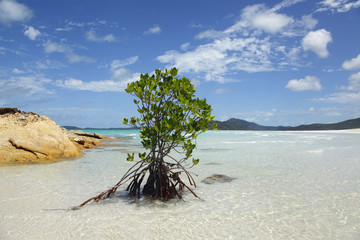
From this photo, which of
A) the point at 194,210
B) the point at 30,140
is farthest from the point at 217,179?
the point at 30,140

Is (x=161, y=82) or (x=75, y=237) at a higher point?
(x=161, y=82)

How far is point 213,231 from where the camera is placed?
3.93 m

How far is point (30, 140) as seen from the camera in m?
10.9

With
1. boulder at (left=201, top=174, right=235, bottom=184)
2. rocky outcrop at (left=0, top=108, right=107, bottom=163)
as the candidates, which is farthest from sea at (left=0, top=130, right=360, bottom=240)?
rocky outcrop at (left=0, top=108, right=107, bottom=163)

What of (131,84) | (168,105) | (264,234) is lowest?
(264,234)

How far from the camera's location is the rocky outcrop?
33.7 feet

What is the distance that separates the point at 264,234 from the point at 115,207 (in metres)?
2.99

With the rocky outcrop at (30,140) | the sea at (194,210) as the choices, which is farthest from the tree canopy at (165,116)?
the rocky outcrop at (30,140)

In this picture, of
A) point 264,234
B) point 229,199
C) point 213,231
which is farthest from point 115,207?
point 264,234

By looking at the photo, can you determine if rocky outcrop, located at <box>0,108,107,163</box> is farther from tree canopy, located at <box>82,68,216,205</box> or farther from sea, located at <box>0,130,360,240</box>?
tree canopy, located at <box>82,68,216,205</box>

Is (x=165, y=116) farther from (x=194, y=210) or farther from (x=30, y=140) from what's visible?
(x=30, y=140)

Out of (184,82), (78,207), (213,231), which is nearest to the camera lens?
(213,231)

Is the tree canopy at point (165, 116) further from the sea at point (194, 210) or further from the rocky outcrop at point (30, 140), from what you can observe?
the rocky outcrop at point (30, 140)

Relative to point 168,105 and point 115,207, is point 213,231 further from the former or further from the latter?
point 168,105
